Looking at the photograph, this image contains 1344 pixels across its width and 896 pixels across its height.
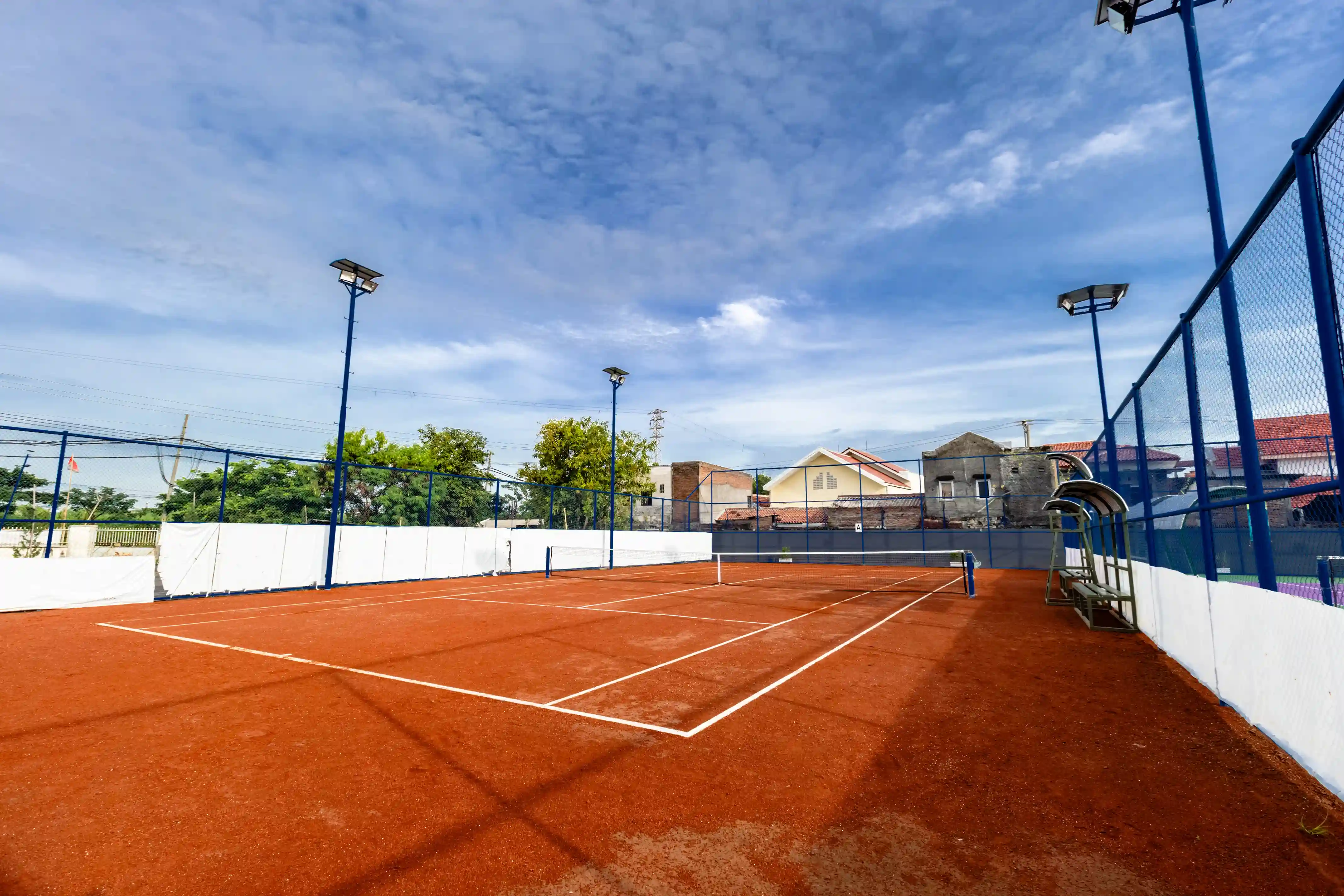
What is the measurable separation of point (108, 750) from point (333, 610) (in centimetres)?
803

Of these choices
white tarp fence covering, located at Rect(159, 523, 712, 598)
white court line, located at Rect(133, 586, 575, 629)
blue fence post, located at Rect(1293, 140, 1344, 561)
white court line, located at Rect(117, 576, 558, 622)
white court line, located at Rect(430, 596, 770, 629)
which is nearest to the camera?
blue fence post, located at Rect(1293, 140, 1344, 561)

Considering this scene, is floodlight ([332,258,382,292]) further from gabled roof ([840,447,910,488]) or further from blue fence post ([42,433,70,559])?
gabled roof ([840,447,910,488])

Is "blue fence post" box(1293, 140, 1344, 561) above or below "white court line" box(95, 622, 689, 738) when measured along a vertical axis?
above

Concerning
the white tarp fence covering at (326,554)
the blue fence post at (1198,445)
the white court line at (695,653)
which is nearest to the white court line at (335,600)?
the white tarp fence covering at (326,554)

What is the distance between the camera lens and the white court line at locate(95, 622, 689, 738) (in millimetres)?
5004

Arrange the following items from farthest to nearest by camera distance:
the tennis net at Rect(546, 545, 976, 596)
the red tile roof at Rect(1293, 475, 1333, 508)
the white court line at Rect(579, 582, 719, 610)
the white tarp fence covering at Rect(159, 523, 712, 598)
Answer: the tennis net at Rect(546, 545, 976, 596), the white tarp fence covering at Rect(159, 523, 712, 598), the white court line at Rect(579, 582, 719, 610), the red tile roof at Rect(1293, 475, 1333, 508)

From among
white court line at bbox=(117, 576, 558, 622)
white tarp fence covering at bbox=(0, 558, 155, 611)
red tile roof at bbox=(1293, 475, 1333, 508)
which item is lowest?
white court line at bbox=(117, 576, 558, 622)

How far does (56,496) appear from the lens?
1213cm

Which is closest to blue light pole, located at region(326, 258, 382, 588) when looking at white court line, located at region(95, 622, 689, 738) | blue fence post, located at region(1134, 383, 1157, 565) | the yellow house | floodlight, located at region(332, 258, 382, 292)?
floodlight, located at region(332, 258, 382, 292)

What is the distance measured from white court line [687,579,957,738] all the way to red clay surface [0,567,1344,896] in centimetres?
6

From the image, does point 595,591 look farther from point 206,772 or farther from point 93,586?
point 206,772

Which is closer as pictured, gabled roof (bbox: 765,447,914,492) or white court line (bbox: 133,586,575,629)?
white court line (bbox: 133,586,575,629)

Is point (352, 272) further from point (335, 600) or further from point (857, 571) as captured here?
point (857, 571)

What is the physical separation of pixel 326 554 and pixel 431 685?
1271 centimetres
